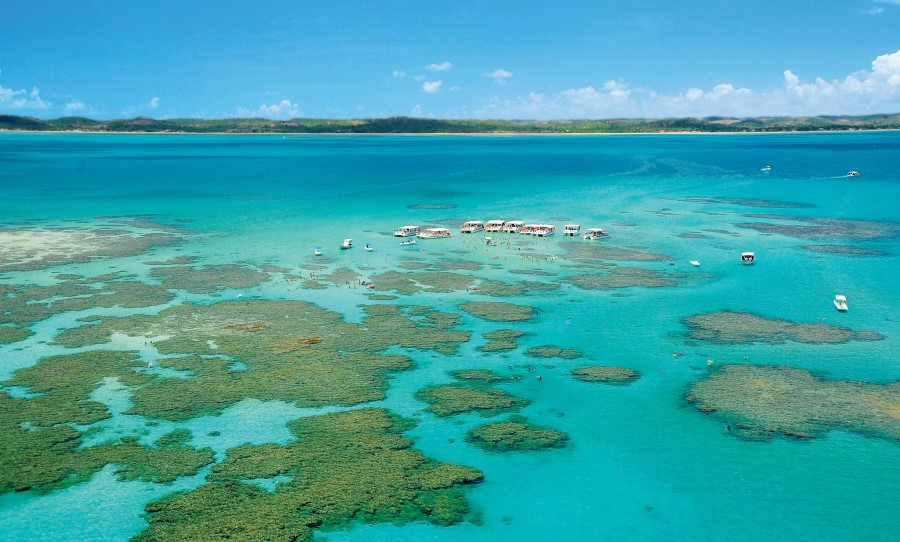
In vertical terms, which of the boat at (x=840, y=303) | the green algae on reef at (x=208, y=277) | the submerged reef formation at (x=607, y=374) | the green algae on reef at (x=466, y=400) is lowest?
the green algae on reef at (x=466, y=400)

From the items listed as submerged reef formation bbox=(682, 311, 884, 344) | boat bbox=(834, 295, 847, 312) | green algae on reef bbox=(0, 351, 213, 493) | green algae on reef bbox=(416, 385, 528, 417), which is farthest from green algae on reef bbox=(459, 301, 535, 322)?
green algae on reef bbox=(0, 351, 213, 493)

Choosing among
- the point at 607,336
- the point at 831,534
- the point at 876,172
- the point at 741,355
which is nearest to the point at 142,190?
the point at 607,336

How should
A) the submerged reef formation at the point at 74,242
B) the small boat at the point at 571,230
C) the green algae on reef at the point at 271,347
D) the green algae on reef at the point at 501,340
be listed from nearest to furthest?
the green algae on reef at the point at 271,347 < the green algae on reef at the point at 501,340 < the submerged reef formation at the point at 74,242 < the small boat at the point at 571,230

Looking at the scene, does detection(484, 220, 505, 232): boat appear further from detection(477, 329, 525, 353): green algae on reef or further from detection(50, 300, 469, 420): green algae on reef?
detection(477, 329, 525, 353): green algae on reef

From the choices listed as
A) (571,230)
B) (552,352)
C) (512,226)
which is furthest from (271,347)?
(571,230)

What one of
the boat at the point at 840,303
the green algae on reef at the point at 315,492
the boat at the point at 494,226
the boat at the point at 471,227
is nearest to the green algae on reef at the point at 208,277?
the green algae on reef at the point at 315,492

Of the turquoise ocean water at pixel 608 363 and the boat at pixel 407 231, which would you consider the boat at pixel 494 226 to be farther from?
the boat at pixel 407 231

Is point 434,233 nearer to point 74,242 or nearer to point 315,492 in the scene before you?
point 74,242
